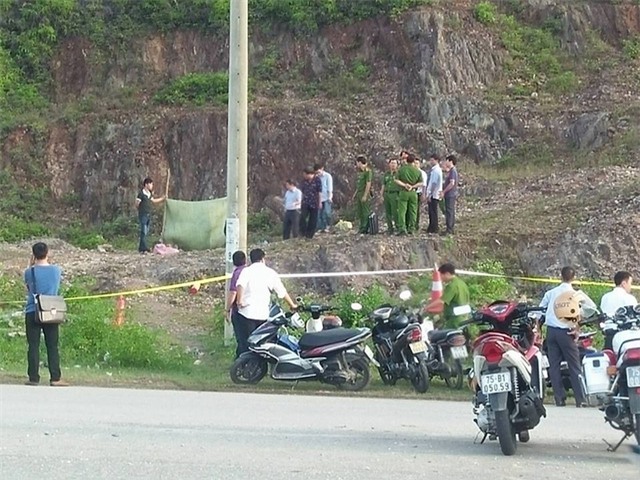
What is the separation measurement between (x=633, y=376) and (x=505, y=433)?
115 centimetres

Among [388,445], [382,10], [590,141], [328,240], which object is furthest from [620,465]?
[382,10]

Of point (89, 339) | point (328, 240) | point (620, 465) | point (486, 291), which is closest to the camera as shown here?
point (620, 465)

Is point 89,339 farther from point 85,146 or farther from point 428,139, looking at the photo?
point 85,146

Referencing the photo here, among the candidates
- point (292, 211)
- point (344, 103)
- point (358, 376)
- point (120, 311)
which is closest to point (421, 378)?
point (358, 376)

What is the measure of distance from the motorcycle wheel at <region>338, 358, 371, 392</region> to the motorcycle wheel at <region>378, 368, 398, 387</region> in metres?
0.37

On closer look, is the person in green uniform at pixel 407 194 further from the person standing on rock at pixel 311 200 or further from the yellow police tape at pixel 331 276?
the person standing on rock at pixel 311 200

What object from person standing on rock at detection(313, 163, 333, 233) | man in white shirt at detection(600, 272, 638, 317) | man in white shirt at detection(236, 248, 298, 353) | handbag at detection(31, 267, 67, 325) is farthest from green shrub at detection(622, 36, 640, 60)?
handbag at detection(31, 267, 67, 325)

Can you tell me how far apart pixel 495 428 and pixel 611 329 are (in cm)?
130

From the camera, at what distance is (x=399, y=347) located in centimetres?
1509

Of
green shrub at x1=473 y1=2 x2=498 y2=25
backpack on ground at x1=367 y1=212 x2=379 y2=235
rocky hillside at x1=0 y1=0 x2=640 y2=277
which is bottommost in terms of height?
backpack on ground at x1=367 y1=212 x2=379 y2=235

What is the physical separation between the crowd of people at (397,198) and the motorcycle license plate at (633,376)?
13545mm

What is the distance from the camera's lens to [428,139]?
32.5 m

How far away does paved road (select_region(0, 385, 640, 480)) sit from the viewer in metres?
9.09

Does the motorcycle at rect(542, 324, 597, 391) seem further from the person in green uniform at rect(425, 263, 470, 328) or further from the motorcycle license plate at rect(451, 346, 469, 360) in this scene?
the person in green uniform at rect(425, 263, 470, 328)
